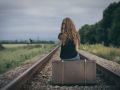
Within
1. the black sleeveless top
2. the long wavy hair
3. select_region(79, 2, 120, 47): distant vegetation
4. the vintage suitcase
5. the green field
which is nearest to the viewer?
the long wavy hair

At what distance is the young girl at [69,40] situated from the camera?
11062mm

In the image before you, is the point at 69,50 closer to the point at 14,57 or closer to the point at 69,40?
the point at 69,40

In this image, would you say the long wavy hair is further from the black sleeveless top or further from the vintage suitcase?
the vintage suitcase

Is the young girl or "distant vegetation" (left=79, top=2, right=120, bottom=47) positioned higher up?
"distant vegetation" (left=79, top=2, right=120, bottom=47)

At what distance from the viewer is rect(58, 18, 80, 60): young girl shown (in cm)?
1106

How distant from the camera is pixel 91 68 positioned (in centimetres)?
1146

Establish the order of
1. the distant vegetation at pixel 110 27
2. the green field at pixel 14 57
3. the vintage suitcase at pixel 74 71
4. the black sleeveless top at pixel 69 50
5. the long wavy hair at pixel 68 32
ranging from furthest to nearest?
the distant vegetation at pixel 110 27, the green field at pixel 14 57, the black sleeveless top at pixel 69 50, the vintage suitcase at pixel 74 71, the long wavy hair at pixel 68 32

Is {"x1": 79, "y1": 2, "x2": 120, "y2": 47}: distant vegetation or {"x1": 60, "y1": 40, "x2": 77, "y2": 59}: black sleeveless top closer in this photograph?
{"x1": 60, "y1": 40, "x2": 77, "y2": 59}: black sleeveless top

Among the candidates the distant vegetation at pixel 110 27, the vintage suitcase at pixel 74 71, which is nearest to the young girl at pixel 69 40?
the vintage suitcase at pixel 74 71

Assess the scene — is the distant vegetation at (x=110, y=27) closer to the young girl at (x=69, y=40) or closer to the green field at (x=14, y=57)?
the green field at (x=14, y=57)

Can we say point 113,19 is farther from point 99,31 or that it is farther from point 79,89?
point 79,89

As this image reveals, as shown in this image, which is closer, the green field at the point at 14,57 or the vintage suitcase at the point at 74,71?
the vintage suitcase at the point at 74,71

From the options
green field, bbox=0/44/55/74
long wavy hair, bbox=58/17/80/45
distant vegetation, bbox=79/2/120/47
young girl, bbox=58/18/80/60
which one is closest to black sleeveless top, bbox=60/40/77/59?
young girl, bbox=58/18/80/60

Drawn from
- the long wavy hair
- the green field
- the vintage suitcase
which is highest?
the long wavy hair
